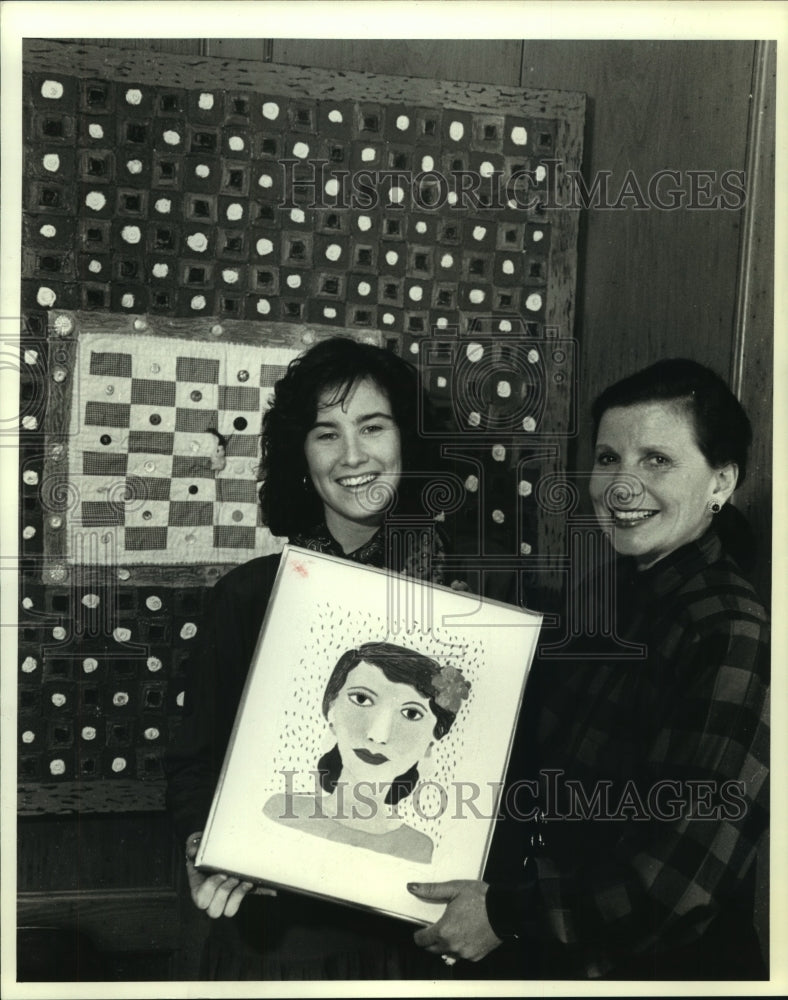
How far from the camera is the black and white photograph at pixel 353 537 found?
137 cm

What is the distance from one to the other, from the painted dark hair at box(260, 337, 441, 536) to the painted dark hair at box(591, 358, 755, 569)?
29 centimetres

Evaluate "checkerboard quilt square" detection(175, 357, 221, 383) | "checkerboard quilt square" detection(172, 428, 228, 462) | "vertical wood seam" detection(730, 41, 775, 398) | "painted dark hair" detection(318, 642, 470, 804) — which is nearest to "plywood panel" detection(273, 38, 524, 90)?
"vertical wood seam" detection(730, 41, 775, 398)

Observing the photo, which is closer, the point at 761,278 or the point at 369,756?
the point at 369,756

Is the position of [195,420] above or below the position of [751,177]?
below

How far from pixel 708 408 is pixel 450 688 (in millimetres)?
584

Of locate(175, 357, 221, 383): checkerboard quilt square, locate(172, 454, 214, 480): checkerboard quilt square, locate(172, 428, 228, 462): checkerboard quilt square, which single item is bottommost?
locate(172, 454, 214, 480): checkerboard quilt square

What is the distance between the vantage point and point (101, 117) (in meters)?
1.39

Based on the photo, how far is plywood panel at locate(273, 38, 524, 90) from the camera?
1413 mm

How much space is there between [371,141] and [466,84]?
0.57 ft

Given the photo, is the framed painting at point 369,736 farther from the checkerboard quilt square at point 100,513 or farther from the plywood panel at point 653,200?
the plywood panel at point 653,200

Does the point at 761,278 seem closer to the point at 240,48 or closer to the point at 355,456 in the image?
the point at 355,456

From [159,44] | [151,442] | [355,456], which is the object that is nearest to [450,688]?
[355,456]

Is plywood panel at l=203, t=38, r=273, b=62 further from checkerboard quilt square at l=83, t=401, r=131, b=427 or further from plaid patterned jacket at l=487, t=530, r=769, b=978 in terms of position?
plaid patterned jacket at l=487, t=530, r=769, b=978

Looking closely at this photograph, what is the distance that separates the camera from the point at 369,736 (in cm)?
136
